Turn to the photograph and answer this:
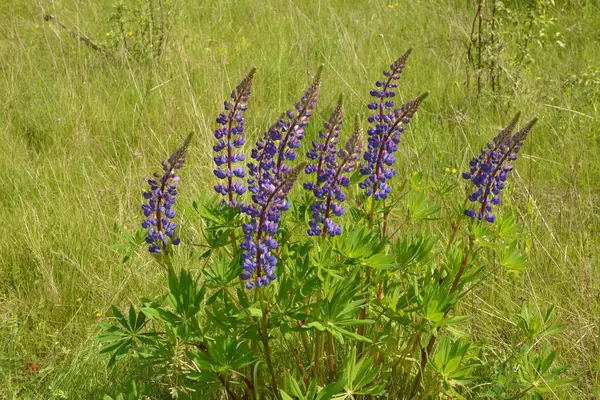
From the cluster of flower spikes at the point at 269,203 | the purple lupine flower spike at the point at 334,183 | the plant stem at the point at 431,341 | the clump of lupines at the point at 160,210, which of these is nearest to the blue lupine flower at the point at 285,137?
the cluster of flower spikes at the point at 269,203

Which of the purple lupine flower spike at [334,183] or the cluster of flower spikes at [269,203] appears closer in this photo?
the cluster of flower spikes at [269,203]

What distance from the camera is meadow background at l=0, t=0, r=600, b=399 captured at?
2818mm

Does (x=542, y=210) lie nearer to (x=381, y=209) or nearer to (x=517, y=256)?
(x=517, y=256)

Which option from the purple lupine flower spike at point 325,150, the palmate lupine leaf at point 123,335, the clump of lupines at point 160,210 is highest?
the purple lupine flower spike at point 325,150

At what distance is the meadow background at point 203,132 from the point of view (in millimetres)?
2818

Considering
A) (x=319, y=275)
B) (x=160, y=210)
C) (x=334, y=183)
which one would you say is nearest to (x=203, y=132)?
(x=160, y=210)

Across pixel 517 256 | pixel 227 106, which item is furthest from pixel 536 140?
pixel 227 106

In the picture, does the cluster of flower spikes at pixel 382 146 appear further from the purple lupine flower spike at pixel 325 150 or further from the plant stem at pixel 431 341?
the plant stem at pixel 431 341

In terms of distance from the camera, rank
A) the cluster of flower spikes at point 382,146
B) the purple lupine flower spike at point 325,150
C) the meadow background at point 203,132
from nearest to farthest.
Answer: the purple lupine flower spike at point 325,150 → the cluster of flower spikes at point 382,146 → the meadow background at point 203,132

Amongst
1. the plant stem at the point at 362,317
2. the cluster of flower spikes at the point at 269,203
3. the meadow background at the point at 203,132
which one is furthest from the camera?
the meadow background at the point at 203,132

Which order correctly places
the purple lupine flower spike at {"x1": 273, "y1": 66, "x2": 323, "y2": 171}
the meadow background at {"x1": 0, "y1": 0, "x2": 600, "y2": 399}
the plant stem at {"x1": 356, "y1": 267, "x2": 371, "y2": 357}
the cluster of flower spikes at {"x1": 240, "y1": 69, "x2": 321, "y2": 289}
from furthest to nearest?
the meadow background at {"x1": 0, "y1": 0, "x2": 600, "y2": 399}
the plant stem at {"x1": 356, "y1": 267, "x2": 371, "y2": 357}
the purple lupine flower spike at {"x1": 273, "y1": 66, "x2": 323, "y2": 171}
the cluster of flower spikes at {"x1": 240, "y1": 69, "x2": 321, "y2": 289}

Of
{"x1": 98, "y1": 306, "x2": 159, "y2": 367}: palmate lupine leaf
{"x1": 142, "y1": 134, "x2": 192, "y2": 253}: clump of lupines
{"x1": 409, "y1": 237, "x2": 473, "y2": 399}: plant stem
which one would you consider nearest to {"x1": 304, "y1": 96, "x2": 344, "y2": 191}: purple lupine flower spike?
{"x1": 142, "y1": 134, "x2": 192, "y2": 253}: clump of lupines

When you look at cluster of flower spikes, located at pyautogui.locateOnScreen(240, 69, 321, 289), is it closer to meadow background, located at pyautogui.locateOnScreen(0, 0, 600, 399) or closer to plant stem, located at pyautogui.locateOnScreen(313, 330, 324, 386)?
plant stem, located at pyautogui.locateOnScreen(313, 330, 324, 386)

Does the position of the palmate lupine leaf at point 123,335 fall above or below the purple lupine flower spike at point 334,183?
Answer: below
